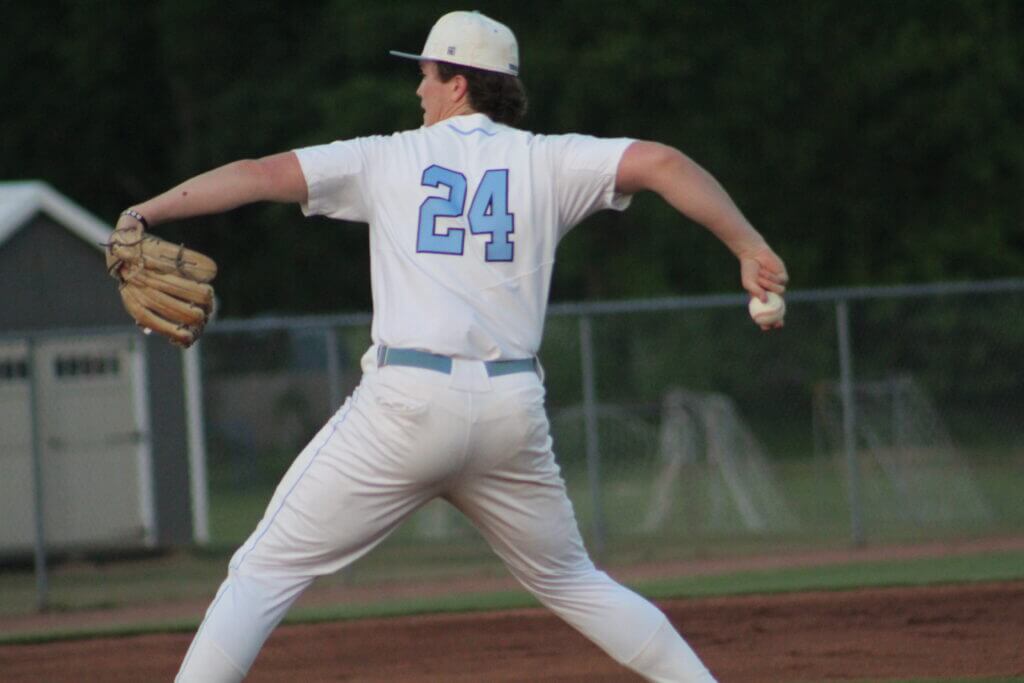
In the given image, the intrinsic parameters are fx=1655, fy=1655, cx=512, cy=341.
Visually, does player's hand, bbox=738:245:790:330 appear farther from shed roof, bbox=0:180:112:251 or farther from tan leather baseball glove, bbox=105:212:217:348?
shed roof, bbox=0:180:112:251

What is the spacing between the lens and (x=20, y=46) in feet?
113

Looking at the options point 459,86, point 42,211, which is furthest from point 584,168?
point 42,211

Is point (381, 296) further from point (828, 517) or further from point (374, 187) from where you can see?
point (828, 517)

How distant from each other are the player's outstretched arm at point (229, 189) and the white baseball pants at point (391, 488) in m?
0.53

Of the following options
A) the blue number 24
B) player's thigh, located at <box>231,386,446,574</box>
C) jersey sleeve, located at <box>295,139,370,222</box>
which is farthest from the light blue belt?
jersey sleeve, located at <box>295,139,370,222</box>

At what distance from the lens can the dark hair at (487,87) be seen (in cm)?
471

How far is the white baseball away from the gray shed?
964 cm

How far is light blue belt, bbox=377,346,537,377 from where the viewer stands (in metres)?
4.48

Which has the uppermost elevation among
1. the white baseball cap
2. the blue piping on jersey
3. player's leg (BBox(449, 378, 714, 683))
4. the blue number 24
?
the white baseball cap

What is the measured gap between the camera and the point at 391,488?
4547 millimetres

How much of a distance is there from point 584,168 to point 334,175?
69 centimetres

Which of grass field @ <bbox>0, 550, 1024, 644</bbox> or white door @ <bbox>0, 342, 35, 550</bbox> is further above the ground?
white door @ <bbox>0, 342, 35, 550</bbox>

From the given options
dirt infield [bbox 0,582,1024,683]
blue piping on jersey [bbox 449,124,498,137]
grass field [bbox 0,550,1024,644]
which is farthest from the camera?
grass field [bbox 0,550,1024,644]

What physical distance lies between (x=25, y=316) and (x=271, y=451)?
5.12m
